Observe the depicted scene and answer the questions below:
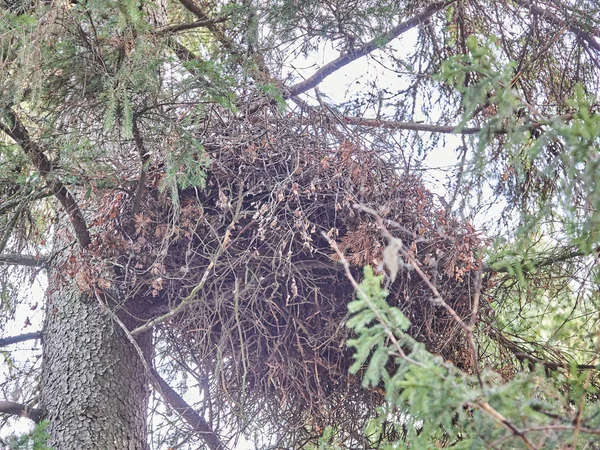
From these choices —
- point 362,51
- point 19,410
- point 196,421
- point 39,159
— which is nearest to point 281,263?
point 196,421

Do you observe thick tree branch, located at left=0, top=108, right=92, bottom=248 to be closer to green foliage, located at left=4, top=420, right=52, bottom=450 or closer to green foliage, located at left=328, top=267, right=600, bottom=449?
green foliage, located at left=4, top=420, right=52, bottom=450

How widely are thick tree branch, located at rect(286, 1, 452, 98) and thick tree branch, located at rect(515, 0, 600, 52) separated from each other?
19.1 inches

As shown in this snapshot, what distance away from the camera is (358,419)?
132 inches

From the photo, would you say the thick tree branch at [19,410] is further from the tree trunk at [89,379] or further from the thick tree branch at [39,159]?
the thick tree branch at [39,159]

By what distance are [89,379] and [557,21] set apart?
2940mm

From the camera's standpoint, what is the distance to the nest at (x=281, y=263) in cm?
305

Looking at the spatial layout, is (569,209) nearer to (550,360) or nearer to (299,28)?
(550,360)

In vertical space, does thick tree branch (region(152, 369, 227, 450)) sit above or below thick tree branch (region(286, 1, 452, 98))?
below

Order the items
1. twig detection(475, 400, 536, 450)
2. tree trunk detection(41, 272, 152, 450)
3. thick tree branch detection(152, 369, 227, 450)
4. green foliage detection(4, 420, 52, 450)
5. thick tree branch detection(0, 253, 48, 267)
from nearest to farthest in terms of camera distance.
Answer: twig detection(475, 400, 536, 450) < green foliage detection(4, 420, 52, 450) < tree trunk detection(41, 272, 152, 450) < thick tree branch detection(152, 369, 227, 450) < thick tree branch detection(0, 253, 48, 267)

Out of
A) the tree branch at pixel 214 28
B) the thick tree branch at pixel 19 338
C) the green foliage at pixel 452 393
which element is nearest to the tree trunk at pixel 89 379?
the thick tree branch at pixel 19 338

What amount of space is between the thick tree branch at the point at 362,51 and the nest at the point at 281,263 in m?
0.73

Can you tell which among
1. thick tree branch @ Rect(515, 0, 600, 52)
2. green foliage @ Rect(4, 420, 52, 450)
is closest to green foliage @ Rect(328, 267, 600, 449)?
green foliage @ Rect(4, 420, 52, 450)

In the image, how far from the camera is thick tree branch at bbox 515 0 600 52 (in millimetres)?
3777

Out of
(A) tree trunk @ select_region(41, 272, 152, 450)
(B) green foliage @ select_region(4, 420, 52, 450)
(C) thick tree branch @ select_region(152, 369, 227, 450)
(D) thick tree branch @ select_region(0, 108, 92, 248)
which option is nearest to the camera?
(B) green foliage @ select_region(4, 420, 52, 450)
